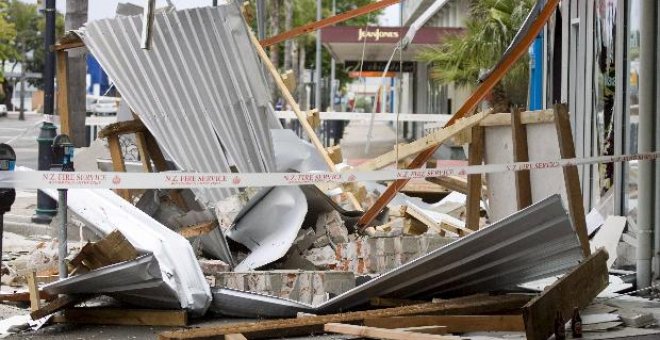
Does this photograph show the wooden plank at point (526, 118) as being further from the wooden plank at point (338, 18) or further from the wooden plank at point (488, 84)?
the wooden plank at point (338, 18)

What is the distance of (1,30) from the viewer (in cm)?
4284

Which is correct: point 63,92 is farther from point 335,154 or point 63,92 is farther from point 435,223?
point 435,223

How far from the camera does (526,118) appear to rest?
10.7 meters

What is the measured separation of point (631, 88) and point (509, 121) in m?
2.21

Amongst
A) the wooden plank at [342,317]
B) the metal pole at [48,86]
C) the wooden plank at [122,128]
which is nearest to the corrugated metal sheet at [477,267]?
the wooden plank at [342,317]

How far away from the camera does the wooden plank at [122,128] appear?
11.3 metres

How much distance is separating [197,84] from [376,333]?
13.3 feet

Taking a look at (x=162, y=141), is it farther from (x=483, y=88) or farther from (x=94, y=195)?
(x=483, y=88)

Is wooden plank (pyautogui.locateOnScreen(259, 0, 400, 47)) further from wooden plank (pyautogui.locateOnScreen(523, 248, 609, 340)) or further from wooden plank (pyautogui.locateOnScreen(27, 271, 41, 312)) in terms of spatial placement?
wooden plank (pyautogui.locateOnScreen(27, 271, 41, 312))

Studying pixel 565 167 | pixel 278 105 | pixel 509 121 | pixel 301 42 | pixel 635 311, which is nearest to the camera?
pixel 635 311

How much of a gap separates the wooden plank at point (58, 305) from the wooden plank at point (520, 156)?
4.00m

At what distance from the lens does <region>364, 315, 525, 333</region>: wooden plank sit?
27.3ft

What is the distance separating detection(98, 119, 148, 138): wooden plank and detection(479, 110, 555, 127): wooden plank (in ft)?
10.7

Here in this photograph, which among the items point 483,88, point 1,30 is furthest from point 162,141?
point 1,30
